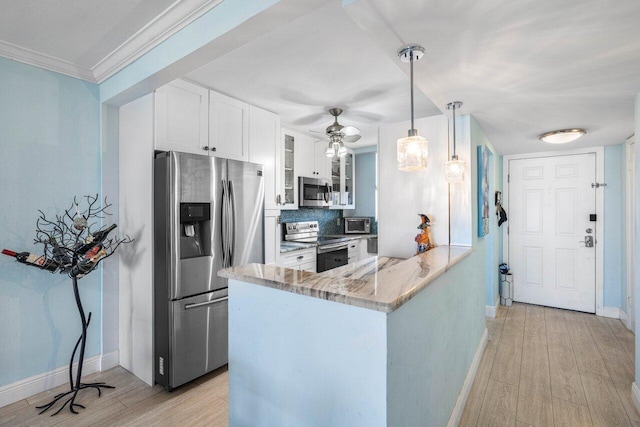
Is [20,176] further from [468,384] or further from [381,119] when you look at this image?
[468,384]

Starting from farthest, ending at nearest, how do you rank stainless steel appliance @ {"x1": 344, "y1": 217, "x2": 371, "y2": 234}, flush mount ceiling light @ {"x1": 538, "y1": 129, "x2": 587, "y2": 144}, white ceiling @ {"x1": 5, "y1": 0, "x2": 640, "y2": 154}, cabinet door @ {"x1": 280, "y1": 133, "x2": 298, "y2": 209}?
1. stainless steel appliance @ {"x1": 344, "y1": 217, "x2": 371, "y2": 234}
2. cabinet door @ {"x1": 280, "y1": 133, "x2": 298, "y2": 209}
3. flush mount ceiling light @ {"x1": 538, "y1": 129, "x2": 587, "y2": 144}
4. white ceiling @ {"x1": 5, "y1": 0, "x2": 640, "y2": 154}

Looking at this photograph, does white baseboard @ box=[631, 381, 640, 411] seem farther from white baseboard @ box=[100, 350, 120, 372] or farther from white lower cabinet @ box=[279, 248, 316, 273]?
white baseboard @ box=[100, 350, 120, 372]

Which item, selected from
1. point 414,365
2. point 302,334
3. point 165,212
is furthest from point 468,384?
point 165,212

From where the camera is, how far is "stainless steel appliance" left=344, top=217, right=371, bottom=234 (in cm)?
522

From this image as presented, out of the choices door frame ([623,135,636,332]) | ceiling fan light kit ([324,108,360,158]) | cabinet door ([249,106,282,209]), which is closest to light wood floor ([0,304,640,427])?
door frame ([623,135,636,332])

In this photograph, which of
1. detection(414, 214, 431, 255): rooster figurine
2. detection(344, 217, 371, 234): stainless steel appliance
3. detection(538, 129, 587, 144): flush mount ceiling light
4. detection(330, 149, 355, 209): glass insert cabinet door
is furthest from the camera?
detection(344, 217, 371, 234): stainless steel appliance

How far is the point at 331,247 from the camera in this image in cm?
432

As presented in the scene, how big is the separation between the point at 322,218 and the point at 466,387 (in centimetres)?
328

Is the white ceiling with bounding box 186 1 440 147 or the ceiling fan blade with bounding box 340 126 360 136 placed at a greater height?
the white ceiling with bounding box 186 1 440 147

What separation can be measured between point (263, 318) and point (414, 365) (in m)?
0.67

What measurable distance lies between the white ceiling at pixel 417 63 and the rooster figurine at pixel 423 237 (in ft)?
3.03

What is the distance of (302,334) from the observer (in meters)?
1.28

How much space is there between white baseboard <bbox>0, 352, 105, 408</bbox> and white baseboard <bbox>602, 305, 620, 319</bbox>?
5.53 metres

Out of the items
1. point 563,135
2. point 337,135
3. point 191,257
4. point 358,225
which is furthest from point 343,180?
point 191,257
